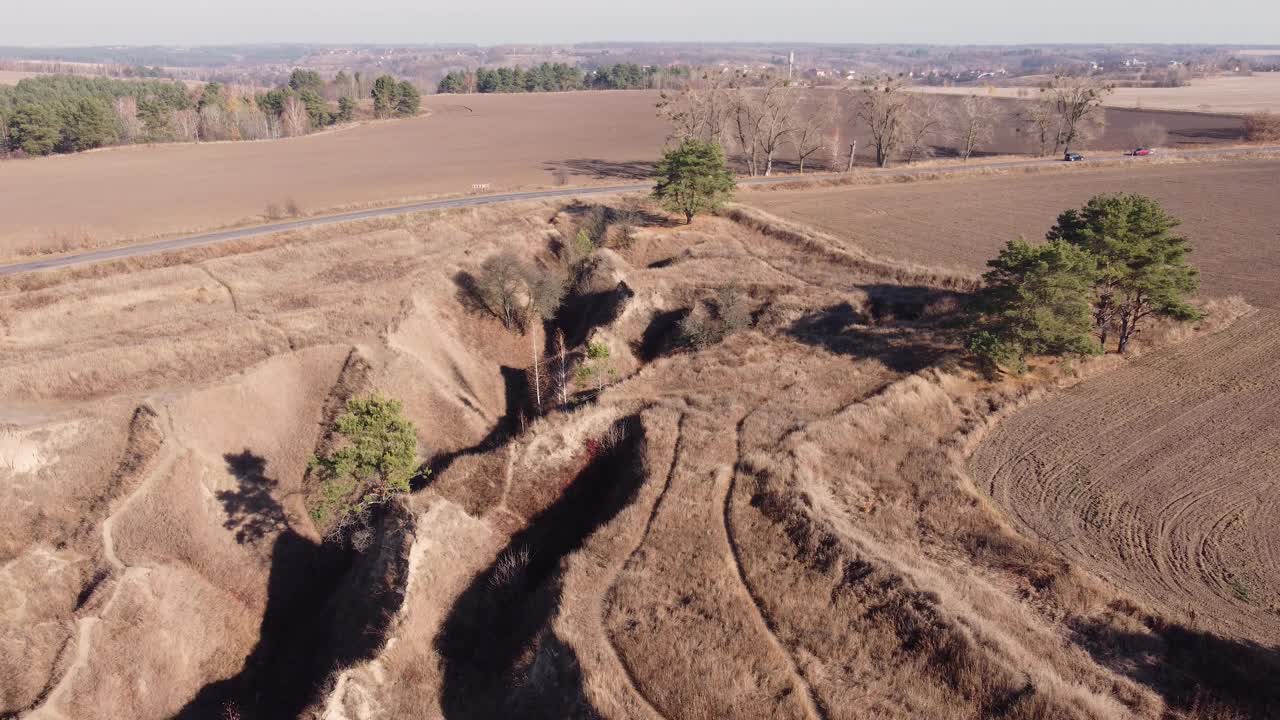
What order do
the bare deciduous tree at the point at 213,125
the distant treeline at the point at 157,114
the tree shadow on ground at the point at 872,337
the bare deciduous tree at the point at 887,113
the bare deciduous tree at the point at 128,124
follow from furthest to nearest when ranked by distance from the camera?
1. the bare deciduous tree at the point at 213,125
2. the bare deciduous tree at the point at 128,124
3. the distant treeline at the point at 157,114
4. the bare deciduous tree at the point at 887,113
5. the tree shadow on ground at the point at 872,337

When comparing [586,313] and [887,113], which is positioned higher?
[887,113]

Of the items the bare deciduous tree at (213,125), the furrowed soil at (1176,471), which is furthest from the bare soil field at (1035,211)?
the bare deciduous tree at (213,125)

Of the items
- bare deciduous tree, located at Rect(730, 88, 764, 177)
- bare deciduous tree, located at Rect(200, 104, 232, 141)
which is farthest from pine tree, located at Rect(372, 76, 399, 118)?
bare deciduous tree, located at Rect(730, 88, 764, 177)

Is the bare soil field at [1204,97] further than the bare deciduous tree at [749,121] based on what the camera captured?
Yes

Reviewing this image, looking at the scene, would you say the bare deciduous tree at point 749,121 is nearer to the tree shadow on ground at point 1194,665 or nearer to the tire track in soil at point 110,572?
the tire track in soil at point 110,572

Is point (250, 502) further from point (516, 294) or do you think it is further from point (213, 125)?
point (213, 125)

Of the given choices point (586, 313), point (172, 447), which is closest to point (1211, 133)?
point (586, 313)
